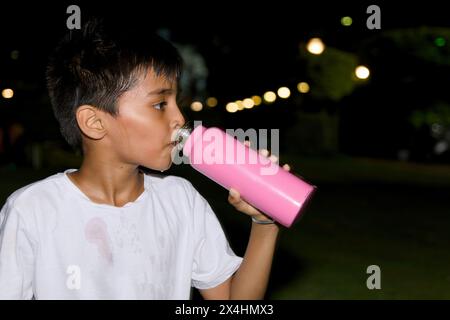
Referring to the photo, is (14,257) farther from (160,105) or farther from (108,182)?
(160,105)

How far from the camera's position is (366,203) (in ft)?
30.5

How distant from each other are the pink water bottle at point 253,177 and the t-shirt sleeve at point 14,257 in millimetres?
486

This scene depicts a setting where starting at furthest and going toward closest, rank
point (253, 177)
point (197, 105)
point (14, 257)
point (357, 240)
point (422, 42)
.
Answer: point (197, 105), point (422, 42), point (357, 240), point (253, 177), point (14, 257)

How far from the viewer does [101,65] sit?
1.76 metres

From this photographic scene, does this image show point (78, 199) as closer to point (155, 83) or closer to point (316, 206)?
point (155, 83)

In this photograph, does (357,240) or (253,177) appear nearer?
(253,177)

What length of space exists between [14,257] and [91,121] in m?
0.43

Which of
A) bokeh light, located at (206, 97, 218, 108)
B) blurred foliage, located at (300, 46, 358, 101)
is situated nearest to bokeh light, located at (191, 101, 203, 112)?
bokeh light, located at (206, 97, 218, 108)

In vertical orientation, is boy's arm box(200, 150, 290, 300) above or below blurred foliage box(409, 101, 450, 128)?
below

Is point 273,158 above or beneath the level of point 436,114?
beneath

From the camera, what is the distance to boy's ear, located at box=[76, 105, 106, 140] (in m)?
1.78

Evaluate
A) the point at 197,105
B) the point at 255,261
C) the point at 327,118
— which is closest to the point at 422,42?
the point at 197,105

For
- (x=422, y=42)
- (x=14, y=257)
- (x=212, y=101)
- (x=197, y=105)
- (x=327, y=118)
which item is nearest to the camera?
(x=14, y=257)

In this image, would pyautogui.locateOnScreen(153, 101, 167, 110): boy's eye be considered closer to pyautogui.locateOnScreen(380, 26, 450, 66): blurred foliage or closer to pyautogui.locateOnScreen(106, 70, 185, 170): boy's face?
pyautogui.locateOnScreen(106, 70, 185, 170): boy's face
